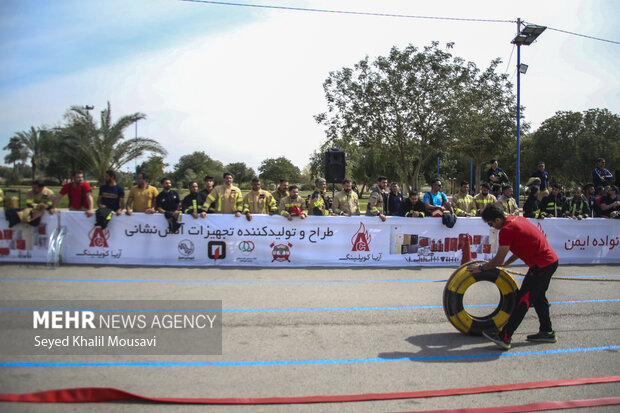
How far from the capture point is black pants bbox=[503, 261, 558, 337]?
5.09m

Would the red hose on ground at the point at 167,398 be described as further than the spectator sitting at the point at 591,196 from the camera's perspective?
No

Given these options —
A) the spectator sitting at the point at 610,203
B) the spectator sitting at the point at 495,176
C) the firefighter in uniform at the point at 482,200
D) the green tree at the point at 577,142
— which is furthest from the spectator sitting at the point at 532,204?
the green tree at the point at 577,142

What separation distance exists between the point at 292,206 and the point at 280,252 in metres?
1.09

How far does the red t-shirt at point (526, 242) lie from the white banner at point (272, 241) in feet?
16.4

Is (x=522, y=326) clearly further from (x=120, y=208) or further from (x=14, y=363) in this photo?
(x=120, y=208)

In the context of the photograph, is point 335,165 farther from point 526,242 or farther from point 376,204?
point 526,242

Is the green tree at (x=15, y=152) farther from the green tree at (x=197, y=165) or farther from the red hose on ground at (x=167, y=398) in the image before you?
the red hose on ground at (x=167, y=398)

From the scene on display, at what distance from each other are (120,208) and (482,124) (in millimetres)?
18762

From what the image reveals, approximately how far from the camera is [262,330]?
5.54 metres

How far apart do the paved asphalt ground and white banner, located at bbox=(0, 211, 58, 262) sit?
1174 millimetres

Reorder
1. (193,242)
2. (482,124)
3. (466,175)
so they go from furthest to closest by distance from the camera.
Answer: (466,175)
(482,124)
(193,242)

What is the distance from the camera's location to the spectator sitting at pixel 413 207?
10.3m

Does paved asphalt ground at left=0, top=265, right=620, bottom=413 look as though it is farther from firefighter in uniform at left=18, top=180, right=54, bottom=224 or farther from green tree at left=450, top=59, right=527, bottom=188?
green tree at left=450, top=59, right=527, bottom=188

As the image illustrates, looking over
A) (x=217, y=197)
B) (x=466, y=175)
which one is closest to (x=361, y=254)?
(x=217, y=197)
